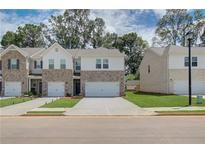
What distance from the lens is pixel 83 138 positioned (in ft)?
39.1

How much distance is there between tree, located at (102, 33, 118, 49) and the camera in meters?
74.5

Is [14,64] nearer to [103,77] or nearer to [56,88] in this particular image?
[56,88]

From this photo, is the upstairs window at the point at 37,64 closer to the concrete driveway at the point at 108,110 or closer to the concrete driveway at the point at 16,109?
the concrete driveway at the point at 16,109

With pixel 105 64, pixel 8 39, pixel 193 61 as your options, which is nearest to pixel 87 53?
pixel 105 64

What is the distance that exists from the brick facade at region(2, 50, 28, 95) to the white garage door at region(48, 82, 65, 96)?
9.18 ft

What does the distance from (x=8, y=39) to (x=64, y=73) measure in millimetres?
31575

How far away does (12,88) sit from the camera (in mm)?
46250

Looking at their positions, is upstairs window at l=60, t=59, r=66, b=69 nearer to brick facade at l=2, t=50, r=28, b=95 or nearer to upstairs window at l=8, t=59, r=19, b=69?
brick facade at l=2, t=50, r=28, b=95

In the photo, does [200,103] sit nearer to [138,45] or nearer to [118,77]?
[118,77]

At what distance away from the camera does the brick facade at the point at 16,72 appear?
46.0 metres

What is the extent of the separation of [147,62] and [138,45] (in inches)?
928

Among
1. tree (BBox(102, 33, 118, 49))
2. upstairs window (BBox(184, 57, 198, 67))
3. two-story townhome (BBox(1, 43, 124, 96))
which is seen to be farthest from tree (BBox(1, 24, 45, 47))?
upstairs window (BBox(184, 57, 198, 67))

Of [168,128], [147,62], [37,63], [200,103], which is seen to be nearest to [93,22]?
[147,62]

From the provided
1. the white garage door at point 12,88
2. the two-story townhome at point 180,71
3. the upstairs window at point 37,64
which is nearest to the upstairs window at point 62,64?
the upstairs window at point 37,64
